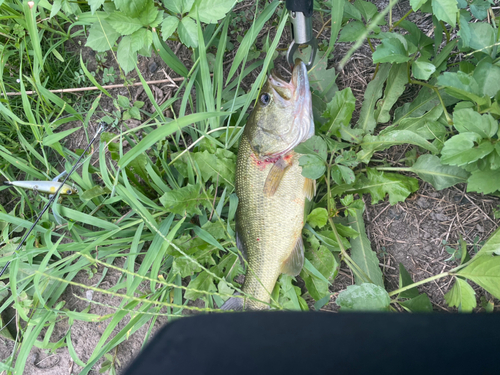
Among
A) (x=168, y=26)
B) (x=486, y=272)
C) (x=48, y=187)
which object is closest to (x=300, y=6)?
(x=168, y=26)

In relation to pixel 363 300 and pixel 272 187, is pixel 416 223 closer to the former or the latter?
pixel 363 300

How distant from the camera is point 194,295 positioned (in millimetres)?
1989

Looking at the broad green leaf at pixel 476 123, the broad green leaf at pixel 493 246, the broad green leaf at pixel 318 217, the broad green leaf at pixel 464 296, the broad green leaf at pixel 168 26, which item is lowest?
the broad green leaf at pixel 464 296

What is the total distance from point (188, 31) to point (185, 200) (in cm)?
95

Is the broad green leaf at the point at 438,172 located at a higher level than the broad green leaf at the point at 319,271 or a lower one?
higher

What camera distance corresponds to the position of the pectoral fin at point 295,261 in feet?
6.08

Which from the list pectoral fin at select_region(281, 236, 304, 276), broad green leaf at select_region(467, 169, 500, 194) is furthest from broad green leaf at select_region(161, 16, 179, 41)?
broad green leaf at select_region(467, 169, 500, 194)

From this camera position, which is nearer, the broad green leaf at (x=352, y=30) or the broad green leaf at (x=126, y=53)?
the broad green leaf at (x=352, y=30)

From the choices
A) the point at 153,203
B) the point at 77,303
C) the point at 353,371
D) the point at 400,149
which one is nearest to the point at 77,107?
the point at 153,203

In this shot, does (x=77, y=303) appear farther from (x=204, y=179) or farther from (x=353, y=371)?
(x=353, y=371)

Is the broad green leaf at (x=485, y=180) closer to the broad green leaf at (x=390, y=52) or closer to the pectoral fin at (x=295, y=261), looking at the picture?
the broad green leaf at (x=390, y=52)

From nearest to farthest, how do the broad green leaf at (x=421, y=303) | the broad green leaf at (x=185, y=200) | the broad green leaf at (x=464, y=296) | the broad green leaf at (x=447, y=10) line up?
the broad green leaf at (x=447, y=10) < the broad green leaf at (x=464, y=296) < the broad green leaf at (x=421, y=303) < the broad green leaf at (x=185, y=200)

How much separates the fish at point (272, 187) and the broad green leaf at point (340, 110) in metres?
0.17

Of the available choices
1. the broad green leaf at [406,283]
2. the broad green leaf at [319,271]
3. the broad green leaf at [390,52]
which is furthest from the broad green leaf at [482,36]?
the broad green leaf at [319,271]
